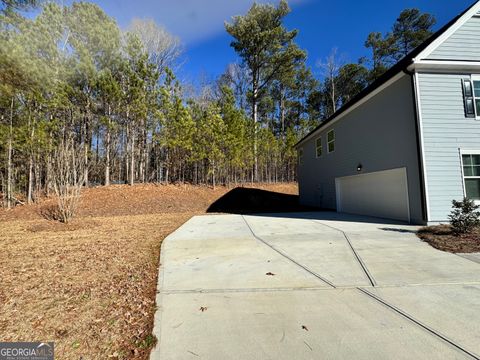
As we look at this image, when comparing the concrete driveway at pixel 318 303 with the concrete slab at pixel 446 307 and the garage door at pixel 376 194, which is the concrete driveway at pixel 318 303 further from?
the garage door at pixel 376 194

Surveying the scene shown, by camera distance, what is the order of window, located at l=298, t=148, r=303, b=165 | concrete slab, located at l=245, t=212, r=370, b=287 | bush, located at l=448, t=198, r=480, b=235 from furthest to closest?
window, located at l=298, t=148, r=303, b=165, bush, located at l=448, t=198, r=480, b=235, concrete slab, located at l=245, t=212, r=370, b=287

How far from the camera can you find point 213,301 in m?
2.86

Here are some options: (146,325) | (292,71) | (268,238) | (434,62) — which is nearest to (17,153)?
(268,238)

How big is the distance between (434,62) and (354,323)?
812cm

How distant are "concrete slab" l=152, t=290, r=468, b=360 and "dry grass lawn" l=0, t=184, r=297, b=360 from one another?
302 millimetres

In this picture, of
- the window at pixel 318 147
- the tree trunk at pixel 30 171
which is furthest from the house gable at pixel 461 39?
the tree trunk at pixel 30 171

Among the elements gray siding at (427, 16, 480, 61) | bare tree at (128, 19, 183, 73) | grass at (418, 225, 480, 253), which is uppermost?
bare tree at (128, 19, 183, 73)

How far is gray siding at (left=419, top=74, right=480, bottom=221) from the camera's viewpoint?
7.14 metres

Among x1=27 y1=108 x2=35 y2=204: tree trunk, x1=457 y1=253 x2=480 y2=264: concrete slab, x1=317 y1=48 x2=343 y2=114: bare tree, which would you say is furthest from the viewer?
x1=317 y1=48 x2=343 y2=114: bare tree

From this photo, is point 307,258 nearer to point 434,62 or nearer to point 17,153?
point 434,62

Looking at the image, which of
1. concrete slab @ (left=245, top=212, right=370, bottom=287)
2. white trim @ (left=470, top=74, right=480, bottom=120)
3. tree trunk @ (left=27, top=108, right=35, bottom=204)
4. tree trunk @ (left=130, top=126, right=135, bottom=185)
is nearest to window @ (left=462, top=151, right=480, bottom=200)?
white trim @ (left=470, top=74, right=480, bottom=120)

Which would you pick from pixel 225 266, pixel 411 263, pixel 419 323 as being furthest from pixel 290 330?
pixel 411 263

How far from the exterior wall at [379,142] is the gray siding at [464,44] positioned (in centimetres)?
133

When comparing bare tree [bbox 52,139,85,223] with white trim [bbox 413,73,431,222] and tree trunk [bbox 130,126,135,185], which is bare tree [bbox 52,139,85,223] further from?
white trim [bbox 413,73,431,222]
